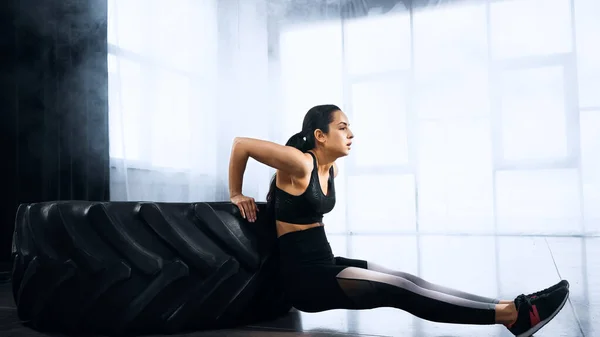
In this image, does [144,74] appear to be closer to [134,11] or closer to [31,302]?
[134,11]

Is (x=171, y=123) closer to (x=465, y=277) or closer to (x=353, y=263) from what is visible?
(x=465, y=277)

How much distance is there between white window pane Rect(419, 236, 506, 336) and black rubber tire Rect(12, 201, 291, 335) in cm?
51

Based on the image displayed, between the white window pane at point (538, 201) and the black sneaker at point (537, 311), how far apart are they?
12.3 ft

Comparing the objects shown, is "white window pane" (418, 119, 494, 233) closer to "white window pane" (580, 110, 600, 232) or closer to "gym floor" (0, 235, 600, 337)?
"gym floor" (0, 235, 600, 337)

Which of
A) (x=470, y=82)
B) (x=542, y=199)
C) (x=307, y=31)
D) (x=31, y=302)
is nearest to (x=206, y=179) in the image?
(x=307, y=31)

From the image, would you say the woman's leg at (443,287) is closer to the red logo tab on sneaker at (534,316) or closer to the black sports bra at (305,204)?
the red logo tab on sneaker at (534,316)

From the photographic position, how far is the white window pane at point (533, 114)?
4.80 metres

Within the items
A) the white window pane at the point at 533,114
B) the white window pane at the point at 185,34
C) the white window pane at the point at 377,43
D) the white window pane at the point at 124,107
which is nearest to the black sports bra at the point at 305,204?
the white window pane at the point at 124,107

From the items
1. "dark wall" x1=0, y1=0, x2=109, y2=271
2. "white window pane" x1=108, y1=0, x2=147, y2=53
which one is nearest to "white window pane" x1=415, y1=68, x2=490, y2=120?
"white window pane" x1=108, y1=0, x2=147, y2=53

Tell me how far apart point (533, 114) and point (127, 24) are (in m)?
3.44

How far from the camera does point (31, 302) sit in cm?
147

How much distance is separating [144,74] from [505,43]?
316 cm

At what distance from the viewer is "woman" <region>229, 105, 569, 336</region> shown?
1.29 meters

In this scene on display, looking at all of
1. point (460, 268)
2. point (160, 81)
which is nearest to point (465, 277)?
point (460, 268)
